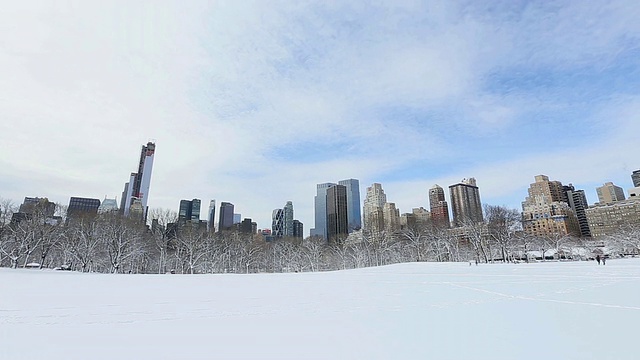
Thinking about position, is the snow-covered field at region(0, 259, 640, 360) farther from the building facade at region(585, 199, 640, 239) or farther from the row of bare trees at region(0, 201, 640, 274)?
the building facade at region(585, 199, 640, 239)

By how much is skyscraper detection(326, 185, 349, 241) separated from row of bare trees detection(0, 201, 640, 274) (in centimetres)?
6150

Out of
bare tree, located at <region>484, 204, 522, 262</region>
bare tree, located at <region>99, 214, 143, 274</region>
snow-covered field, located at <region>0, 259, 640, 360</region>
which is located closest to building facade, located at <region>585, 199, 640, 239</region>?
bare tree, located at <region>484, 204, 522, 262</region>

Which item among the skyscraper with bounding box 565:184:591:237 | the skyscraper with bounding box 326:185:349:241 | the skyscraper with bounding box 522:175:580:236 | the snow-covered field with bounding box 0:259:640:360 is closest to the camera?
the snow-covered field with bounding box 0:259:640:360

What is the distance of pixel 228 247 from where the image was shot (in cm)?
5562

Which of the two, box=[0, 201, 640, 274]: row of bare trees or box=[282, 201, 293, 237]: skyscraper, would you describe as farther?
box=[282, 201, 293, 237]: skyscraper

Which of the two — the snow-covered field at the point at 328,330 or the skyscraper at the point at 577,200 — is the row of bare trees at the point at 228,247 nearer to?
the snow-covered field at the point at 328,330

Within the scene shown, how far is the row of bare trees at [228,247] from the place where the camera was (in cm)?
4209

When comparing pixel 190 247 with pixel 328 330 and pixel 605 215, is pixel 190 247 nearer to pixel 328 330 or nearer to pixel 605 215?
pixel 328 330

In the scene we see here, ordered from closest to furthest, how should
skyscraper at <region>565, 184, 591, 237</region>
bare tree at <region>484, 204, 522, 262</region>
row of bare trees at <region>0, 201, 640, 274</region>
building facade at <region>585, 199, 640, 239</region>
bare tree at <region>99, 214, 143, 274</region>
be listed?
bare tree at <region>99, 214, 143, 274</region> < row of bare trees at <region>0, 201, 640, 274</region> < bare tree at <region>484, 204, 522, 262</region> < building facade at <region>585, 199, 640, 239</region> < skyscraper at <region>565, 184, 591, 237</region>

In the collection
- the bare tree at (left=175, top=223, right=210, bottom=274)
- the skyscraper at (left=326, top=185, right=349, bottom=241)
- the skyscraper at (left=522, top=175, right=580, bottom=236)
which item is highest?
the skyscraper at (left=326, top=185, right=349, bottom=241)

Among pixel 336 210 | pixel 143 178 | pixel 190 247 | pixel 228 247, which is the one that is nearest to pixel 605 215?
pixel 336 210

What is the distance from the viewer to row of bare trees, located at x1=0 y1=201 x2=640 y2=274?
4209 cm

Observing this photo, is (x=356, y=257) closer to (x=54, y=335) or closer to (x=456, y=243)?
(x=456, y=243)

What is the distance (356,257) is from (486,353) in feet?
201
